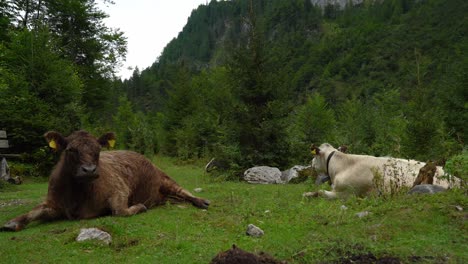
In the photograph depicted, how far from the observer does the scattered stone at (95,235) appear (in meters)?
5.28

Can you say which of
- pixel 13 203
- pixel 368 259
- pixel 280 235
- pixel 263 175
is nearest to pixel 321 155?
pixel 263 175

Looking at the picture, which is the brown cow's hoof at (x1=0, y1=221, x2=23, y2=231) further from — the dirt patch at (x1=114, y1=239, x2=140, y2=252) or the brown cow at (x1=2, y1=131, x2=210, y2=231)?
the dirt patch at (x1=114, y1=239, x2=140, y2=252)

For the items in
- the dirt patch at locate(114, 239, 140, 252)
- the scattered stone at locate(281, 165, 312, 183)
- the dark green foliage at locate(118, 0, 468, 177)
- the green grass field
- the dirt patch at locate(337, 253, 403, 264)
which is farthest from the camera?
the scattered stone at locate(281, 165, 312, 183)

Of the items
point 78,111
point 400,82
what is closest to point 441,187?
point 78,111

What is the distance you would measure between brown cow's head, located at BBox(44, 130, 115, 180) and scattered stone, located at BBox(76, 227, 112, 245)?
115 centimetres

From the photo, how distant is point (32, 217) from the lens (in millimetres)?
6789

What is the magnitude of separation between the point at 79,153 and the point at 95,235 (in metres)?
1.73

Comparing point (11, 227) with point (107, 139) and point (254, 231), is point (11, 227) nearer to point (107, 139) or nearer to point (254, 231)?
point (107, 139)

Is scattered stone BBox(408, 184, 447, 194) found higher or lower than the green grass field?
higher

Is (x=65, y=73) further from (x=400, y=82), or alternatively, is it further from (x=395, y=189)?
(x=400, y=82)

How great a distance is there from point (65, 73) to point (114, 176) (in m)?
12.9

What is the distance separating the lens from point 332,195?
861 centimetres

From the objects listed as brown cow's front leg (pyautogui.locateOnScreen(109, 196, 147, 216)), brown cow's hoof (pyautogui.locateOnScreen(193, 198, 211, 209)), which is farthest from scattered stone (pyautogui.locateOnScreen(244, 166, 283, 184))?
brown cow's front leg (pyautogui.locateOnScreen(109, 196, 147, 216))

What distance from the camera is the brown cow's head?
6.35 m
